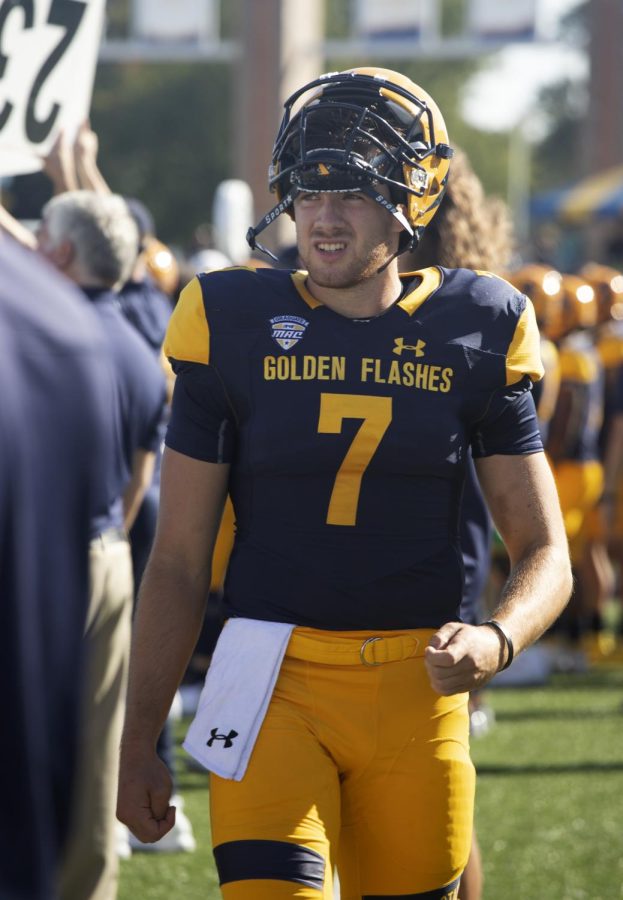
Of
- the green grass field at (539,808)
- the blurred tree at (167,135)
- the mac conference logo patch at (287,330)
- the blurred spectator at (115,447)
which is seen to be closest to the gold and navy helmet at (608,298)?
the green grass field at (539,808)

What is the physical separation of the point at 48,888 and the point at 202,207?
46568mm

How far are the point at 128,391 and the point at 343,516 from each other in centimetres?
205

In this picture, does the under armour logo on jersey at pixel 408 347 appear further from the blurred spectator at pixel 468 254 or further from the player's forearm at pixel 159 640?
the blurred spectator at pixel 468 254

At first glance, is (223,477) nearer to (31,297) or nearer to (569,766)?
(31,297)

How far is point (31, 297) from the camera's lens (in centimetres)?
150

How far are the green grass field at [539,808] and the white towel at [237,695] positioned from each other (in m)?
2.72

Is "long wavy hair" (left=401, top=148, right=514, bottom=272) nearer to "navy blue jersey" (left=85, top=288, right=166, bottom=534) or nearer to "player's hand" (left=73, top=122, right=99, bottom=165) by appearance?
"navy blue jersey" (left=85, top=288, right=166, bottom=534)

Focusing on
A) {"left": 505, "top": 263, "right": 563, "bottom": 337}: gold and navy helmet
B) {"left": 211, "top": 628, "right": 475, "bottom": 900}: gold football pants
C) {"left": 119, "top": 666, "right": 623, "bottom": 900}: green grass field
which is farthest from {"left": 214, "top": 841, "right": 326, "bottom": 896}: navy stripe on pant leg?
{"left": 505, "top": 263, "right": 563, "bottom": 337}: gold and navy helmet

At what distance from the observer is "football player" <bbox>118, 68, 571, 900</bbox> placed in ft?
8.86

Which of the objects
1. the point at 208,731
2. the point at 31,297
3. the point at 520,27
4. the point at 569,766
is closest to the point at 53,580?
the point at 31,297

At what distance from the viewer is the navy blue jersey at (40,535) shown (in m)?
1.46

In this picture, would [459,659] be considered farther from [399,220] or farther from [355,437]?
[399,220]

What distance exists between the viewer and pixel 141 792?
269 cm

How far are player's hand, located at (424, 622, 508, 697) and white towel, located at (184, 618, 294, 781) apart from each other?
35 centimetres
